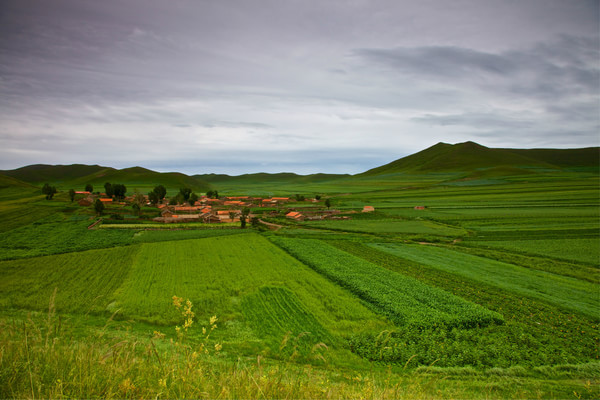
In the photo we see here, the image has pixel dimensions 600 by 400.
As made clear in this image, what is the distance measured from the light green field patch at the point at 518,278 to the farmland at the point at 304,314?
160mm

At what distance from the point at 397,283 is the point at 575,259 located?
804 inches

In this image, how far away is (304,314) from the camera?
17.8 m

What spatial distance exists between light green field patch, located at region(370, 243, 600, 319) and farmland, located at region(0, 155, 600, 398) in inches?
6.3

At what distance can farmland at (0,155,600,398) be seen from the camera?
4.40m

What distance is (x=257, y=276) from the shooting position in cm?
2505

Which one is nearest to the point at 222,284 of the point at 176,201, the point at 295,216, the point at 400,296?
the point at 400,296

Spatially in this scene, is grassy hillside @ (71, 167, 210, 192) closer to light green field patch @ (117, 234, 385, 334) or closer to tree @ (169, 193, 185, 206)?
tree @ (169, 193, 185, 206)

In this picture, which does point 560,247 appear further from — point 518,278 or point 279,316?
point 279,316

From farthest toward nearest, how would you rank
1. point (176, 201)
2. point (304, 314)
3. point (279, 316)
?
1. point (176, 201)
2. point (304, 314)
3. point (279, 316)

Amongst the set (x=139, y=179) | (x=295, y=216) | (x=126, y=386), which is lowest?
(x=295, y=216)

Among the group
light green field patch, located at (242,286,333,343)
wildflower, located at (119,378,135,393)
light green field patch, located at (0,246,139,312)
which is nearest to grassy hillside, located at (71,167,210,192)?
light green field patch, located at (0,246,139,312)

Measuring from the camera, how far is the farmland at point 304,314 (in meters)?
4.40

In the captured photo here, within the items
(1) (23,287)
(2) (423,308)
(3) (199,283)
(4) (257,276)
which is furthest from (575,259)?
(1) (23,287)

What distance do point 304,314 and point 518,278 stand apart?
18.6 metres
